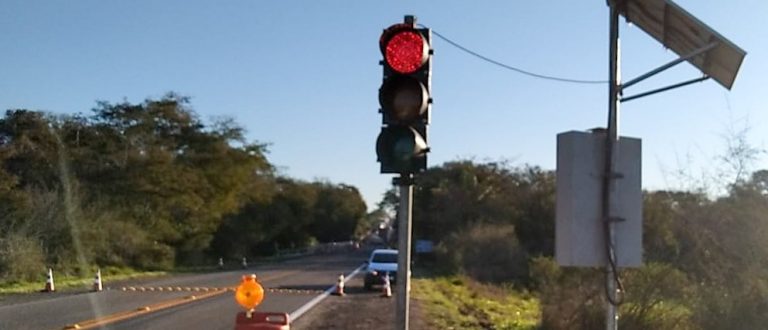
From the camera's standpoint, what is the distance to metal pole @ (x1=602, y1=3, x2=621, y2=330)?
822 centimetres

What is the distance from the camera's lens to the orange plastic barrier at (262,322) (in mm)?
10516

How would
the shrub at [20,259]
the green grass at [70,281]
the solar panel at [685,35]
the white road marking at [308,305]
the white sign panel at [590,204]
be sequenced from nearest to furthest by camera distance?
the white sign panel at [590,204]
the solar panel at [685,35]
the white road marking at [308,305]
the green grass at [70,281]
the shrub at [20,259]

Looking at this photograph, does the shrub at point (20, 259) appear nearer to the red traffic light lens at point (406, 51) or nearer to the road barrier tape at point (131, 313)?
the road barrier tape at point (131, 313)

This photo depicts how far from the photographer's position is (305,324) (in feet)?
72.0

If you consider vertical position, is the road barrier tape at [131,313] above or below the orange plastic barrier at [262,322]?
below

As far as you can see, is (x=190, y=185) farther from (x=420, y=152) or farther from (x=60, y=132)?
(x=420, y=152)

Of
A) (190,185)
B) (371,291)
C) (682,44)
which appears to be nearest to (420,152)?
(682,44)

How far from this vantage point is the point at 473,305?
109 ft

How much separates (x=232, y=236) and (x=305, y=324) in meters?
52.4

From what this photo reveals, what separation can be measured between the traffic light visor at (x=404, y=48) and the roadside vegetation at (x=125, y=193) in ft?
91.8

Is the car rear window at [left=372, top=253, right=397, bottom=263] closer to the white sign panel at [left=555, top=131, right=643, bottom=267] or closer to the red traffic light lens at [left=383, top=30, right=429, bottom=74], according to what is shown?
the red traffic light lens at [left=383, top=30, right=429, bottom=74]

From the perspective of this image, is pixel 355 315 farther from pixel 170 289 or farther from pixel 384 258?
pixel 384 258

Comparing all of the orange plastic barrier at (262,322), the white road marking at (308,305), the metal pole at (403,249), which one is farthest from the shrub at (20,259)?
the metal pole at (403,249)

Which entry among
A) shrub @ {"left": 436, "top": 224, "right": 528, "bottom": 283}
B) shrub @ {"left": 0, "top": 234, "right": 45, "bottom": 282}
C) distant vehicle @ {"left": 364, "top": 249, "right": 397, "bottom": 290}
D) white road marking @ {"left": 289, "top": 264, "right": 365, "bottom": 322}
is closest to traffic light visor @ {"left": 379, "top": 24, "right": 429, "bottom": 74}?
white road marking @ {"left": 289, "top": 264, "right": 365, "bottom": 322}
